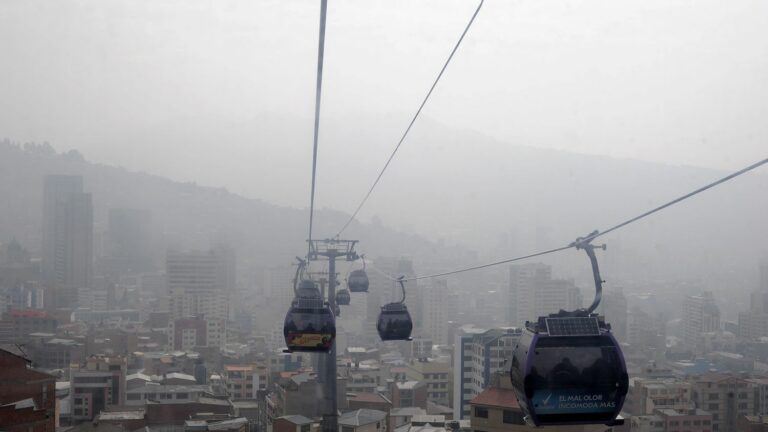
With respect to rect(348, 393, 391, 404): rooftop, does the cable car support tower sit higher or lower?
higher

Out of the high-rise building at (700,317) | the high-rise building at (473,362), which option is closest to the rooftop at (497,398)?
the high-rise building at (473,362)

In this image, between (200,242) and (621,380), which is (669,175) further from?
(621,380)

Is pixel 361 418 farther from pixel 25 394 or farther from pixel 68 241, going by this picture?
pixel 68 241

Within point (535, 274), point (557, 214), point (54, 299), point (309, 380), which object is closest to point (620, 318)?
point (535, 274)

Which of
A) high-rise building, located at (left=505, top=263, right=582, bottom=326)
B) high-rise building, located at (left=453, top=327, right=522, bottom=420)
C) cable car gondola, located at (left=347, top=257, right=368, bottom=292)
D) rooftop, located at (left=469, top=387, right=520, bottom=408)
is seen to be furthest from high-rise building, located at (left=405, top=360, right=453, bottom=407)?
cable car gondola, located at (left=347, top=257, right=368, bottom=292)

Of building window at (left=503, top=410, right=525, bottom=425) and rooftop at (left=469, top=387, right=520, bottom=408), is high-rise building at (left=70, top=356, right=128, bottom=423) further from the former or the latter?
building window at (left=503, top=410, right=525, bottom=425)

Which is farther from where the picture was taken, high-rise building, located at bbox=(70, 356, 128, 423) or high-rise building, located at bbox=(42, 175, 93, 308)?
high-rise building, located at bbox=(42, 175, 93, 308)
